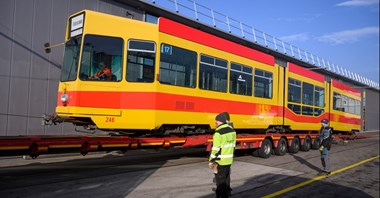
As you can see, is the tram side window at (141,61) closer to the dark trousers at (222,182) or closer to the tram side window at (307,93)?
the dark trousers at (222,182)

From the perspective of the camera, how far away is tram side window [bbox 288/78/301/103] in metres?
16.6

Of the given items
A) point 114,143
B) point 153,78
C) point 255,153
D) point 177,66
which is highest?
point 177,66

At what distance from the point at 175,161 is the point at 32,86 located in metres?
6.61

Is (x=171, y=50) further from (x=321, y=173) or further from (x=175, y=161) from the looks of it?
(x=321, y=173)

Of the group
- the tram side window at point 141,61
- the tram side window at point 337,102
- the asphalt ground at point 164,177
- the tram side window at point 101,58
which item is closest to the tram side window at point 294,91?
the asphalt ground at point 164,177

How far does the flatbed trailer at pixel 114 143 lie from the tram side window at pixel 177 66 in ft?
5.27

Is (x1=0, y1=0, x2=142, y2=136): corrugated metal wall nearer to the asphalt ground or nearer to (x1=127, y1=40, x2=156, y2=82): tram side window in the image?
the asphalt ground

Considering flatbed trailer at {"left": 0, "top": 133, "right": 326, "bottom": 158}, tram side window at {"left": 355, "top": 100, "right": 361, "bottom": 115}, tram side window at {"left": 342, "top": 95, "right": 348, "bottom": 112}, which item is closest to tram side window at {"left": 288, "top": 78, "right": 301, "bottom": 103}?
flatbed trailer at {"left": 0, "top": 133, "right": 326, "bottom": 158}

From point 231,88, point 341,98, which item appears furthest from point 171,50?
point 341,98

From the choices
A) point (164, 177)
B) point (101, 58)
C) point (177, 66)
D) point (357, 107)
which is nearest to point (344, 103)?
point (357, 107)

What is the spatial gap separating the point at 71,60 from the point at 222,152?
472 centimetres

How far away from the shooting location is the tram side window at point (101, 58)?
8.66 meters

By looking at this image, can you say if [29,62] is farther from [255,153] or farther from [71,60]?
[255,153]

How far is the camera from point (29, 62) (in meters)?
14.3
